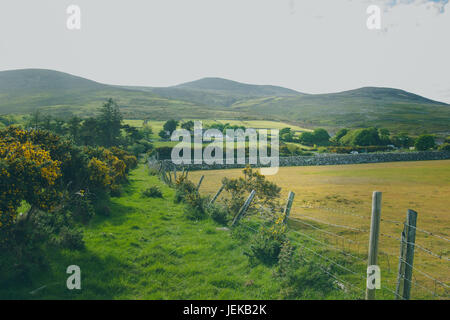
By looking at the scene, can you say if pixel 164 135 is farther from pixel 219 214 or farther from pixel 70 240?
pixel 70 240

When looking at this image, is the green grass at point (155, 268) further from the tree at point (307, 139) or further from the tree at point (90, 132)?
the tree at point (307, 139)

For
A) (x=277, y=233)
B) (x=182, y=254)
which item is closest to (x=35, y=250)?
(x=182, y=254)

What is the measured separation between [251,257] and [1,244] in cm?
592

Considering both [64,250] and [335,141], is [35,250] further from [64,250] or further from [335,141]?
[335,141]

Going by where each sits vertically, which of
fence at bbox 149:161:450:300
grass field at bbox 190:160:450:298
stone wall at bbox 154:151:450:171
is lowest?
stone wall at bbox 154:151:450:171

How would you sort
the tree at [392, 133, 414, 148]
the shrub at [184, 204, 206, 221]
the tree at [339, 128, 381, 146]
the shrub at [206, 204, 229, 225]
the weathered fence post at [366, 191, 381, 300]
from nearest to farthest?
1. the weathered fence post at [366, 191, 381, 300]
2. the shrub at [206, 204, 229, 225]
3. the shrub at [184, 204, 206, 221]
4. the tree at [339, 128, 381, 146]
5. the tree at [392, 133, 414, 148]

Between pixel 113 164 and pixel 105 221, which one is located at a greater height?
pixel 113 164

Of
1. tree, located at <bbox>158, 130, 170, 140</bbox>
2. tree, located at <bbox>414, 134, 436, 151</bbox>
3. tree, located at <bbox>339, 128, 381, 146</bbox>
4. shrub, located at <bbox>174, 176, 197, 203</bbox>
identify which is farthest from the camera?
tree, located at <bbox>158, 130, 170, 140</bbox>

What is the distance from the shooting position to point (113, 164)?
691 inches

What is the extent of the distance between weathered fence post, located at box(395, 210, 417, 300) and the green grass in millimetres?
1267

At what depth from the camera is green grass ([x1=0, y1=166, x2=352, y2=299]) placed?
5.55 m

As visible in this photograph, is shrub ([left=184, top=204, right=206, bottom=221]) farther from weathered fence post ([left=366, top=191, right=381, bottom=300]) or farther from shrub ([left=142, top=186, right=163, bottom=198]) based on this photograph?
weathered fence post ([left=366, top=191, right=381, bottom=300])

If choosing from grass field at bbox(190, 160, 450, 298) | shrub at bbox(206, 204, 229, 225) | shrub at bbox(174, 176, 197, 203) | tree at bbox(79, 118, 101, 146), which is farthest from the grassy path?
tree at bbox(79, 118, 101, 146)

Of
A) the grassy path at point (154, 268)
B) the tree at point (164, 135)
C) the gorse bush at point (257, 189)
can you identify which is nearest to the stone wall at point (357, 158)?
the gorse bush at point (257, 189)
